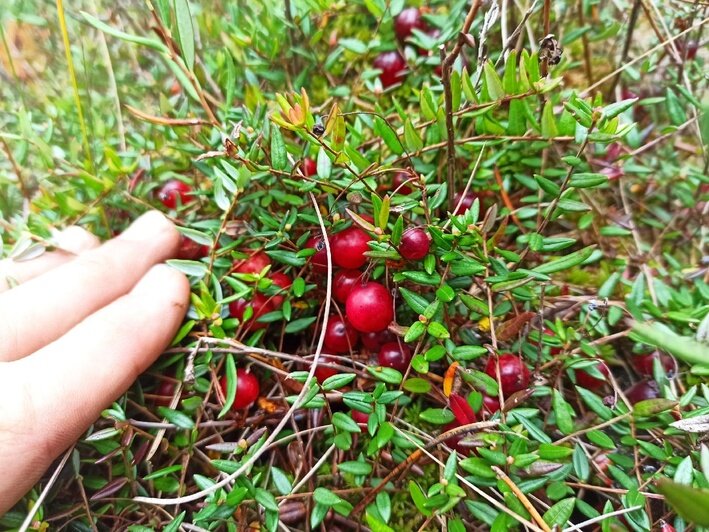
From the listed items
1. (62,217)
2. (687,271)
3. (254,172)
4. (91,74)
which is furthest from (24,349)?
(687,271)

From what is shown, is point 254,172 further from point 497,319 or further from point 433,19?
point 433,19

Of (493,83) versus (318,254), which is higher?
(493,83)

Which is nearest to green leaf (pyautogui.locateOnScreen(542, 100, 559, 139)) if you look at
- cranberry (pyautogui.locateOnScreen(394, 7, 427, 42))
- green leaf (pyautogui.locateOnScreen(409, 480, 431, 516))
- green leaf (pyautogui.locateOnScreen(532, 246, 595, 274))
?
green leaf (pyautogui.locateOnScreen(532, 246, 595, 274))

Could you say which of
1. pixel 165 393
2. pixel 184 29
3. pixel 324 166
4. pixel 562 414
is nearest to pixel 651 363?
pixel 562 414

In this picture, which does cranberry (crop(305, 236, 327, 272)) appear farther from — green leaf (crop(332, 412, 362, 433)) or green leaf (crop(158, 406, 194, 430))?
green leaf (crop(158, 406, 194, 430))

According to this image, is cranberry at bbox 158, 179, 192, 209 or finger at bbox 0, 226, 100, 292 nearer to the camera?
finger at bbox 0, 226, 100, 292

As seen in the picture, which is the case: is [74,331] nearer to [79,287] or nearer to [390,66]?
[79,287]
